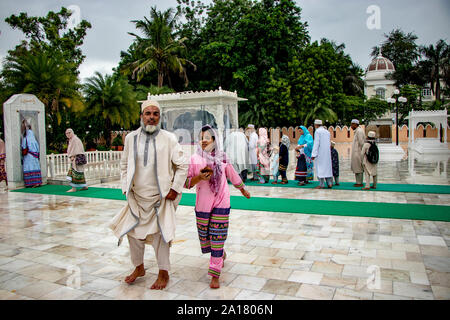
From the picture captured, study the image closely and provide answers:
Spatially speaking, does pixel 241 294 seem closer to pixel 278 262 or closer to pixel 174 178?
pixel 278 262

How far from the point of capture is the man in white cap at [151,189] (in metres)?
3.20

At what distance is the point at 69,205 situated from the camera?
7172 mm

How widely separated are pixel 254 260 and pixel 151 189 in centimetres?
143

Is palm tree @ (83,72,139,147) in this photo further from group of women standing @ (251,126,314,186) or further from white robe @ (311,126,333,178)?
white robe @ (311,126,333,178)

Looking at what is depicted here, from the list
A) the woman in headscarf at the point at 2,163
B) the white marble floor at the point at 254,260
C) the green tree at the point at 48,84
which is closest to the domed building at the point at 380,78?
the green tree at the point at 48,84

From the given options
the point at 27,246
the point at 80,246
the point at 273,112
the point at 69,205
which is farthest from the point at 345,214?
the point at 273,112

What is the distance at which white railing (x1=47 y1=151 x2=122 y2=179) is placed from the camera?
1026 centimetres

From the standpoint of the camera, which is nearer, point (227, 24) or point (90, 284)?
point (90, 284)

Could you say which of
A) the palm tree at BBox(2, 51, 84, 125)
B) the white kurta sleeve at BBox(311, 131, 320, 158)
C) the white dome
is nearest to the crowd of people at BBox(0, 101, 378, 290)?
the white kurta sleeve at BBox(311, 131, 320, 158)

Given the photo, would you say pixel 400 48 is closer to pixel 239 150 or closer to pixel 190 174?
pixel 239 150

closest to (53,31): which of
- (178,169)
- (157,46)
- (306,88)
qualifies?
(157,46)

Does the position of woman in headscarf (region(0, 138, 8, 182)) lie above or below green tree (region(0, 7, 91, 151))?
below

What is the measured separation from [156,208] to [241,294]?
1.04 m

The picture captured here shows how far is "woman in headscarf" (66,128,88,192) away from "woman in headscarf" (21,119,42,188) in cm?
151
